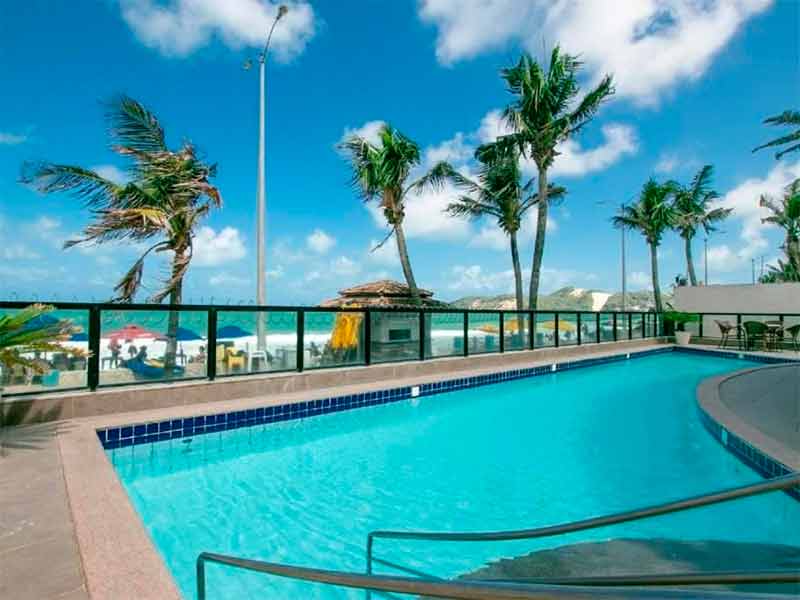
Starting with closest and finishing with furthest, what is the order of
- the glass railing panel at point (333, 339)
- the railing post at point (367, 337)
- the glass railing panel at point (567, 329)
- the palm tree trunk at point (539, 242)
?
the glass railing panel at point (333, 339) < the railing post at point (367, 337) < the glass railing panel at point (567, 329) < the palm tree trunk at point (539, 242)

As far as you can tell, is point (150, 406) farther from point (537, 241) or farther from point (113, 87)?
point (537, 241)

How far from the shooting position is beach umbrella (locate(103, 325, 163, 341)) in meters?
5.90

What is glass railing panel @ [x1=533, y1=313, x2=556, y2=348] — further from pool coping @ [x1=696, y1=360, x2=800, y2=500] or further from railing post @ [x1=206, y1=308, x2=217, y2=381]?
railing post @ [x1=206, y1=308, x2=217, y2=381]

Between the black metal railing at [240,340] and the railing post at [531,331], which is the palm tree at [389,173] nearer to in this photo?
the railing post at [531,331]

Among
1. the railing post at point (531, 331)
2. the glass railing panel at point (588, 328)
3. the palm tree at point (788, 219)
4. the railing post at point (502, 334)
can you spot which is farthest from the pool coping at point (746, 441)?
the palm tree at point (788, 219)

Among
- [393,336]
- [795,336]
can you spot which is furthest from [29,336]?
[795,336]

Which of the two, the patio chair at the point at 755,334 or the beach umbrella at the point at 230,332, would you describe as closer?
the beach umbrella at the point at 230,332

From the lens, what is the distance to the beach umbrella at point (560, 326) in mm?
12786

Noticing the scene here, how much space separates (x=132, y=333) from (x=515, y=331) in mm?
8809

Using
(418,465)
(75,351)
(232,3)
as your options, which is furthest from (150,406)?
(232,3)

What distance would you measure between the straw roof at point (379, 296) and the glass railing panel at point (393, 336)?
265 centimetres

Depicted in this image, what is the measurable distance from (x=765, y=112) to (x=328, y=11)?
14.2 metres

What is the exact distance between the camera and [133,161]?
9250 millimetres

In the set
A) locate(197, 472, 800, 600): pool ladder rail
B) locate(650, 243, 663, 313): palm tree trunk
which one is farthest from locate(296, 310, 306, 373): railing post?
locate(650, 243, 663, 313): palm tree trunk
